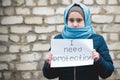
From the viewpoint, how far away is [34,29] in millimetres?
6035

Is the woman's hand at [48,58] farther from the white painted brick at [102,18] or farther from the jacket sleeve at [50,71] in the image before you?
the white painted brick at [102,18]

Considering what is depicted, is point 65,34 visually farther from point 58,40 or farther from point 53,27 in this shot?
point 53,27

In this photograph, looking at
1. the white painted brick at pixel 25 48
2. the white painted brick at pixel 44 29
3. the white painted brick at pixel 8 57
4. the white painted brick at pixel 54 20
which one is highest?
the white painted brick at pixel 54 20

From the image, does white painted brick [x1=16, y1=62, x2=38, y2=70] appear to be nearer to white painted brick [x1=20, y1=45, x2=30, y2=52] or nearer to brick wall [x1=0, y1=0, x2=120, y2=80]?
brick wall [x1=0, y1=0, x2=120, y2=80]

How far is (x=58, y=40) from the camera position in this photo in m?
2.79

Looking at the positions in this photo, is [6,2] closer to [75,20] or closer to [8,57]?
[8,57]

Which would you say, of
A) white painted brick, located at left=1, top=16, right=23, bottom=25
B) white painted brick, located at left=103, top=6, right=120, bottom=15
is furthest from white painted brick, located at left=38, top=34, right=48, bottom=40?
white painted brick, located at left=103, top=6, right=120, bottom=15

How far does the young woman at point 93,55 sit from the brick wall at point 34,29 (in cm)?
320

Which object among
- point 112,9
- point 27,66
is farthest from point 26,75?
point 112,9

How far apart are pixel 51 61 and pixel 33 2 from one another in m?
3.34

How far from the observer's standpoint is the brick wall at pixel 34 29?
6008 mm

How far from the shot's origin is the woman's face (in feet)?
9.00

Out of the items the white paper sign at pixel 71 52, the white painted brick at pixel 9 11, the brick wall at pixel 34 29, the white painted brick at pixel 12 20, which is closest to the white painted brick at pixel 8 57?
the brick wall at pixel 34 29

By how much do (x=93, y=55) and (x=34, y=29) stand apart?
3.39 meters
